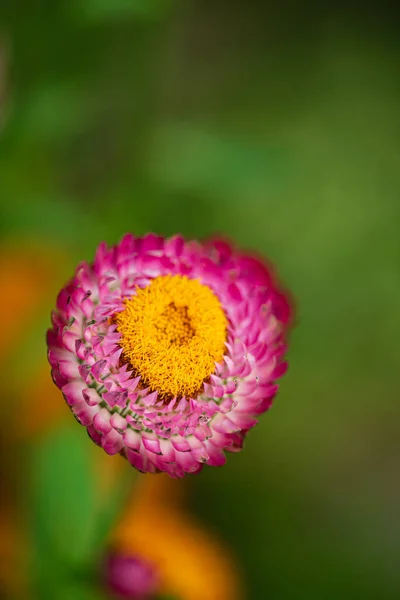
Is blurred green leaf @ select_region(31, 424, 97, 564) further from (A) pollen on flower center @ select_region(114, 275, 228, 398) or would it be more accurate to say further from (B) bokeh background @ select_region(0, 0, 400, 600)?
(A) pollen on flower center @ select_region(114, 275, 228, 398)

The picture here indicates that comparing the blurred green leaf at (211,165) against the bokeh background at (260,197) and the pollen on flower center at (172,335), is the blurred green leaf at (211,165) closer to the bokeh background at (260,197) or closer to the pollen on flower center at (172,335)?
the bokeh background at (260,197)

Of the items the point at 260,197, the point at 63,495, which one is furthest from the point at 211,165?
the point at 63,495

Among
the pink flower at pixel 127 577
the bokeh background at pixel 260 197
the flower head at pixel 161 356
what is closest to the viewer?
the flower head at pixel 161 356

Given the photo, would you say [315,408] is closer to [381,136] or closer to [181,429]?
[381,136]

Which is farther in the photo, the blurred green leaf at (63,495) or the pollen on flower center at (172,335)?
the blurred green leaf at (63,495)

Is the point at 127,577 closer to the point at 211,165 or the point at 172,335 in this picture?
the point at 172,335

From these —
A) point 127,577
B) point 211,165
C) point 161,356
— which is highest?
point 211,165

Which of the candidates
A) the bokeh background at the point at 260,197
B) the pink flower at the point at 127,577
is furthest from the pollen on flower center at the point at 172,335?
the bokeh background at the point at 260,197
